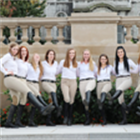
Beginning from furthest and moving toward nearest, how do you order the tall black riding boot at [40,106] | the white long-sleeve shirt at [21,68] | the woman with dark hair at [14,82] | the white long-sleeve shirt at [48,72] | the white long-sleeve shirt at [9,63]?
the white long-sleeve shirt at [48,72] → the white long-sleeve shirt at [21,68] → the white long-sleeve shirt at [9,63] → the woman with dark hair at [14,82] → the tall black riding boot at [40,106]

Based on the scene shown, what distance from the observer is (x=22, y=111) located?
6.67m

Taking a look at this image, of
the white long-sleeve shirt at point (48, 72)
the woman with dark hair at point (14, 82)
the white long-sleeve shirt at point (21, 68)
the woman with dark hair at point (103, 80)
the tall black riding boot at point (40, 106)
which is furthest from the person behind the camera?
the white long-sleeve shirt at point (48, 72)

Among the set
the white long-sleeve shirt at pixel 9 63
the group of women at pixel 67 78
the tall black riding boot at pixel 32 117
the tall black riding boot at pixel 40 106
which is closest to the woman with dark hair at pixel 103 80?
the group of women at pixel 67 78

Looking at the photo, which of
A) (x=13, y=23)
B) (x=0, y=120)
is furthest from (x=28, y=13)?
(x=0, y=120)

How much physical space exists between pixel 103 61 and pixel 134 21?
1.76 m

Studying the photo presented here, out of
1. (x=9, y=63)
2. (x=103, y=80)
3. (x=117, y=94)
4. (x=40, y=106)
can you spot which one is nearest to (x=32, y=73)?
(x=9, y=63)

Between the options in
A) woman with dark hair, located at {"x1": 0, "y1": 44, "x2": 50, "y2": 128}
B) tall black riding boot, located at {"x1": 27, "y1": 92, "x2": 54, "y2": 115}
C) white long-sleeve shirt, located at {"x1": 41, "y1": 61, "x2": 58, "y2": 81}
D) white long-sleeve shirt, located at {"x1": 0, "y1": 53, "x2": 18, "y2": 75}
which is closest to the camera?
tall black riding boot, located at {"x1": 27, "y1": 92, "x2": 54, "y2": 115}

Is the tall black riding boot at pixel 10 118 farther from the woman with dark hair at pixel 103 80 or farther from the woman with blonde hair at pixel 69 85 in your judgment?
the woman with dark hair at pixel 103 80

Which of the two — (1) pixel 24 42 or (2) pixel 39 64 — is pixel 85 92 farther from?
(1) pixel 24 42

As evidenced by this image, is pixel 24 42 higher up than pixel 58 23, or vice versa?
pixel 58 23

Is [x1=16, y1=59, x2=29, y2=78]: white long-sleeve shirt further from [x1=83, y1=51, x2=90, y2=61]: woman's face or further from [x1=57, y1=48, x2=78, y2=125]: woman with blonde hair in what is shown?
[x1=83, y1=51, x2=90, y2=61]: woman's face

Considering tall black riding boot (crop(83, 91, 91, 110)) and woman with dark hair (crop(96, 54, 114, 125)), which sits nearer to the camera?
tall black riding boot (crop(83, 91, 91, 110))

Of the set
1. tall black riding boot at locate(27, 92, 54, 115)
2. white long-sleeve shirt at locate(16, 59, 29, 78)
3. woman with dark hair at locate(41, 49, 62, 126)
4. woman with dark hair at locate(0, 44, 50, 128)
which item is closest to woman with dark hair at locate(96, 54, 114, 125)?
woman with dark hair at locate(41, 49, 62, 126)

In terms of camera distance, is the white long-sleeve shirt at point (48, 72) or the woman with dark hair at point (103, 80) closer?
the woman with dark hair at point (103, 80)
